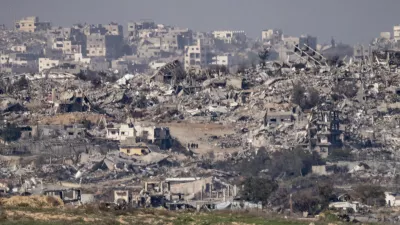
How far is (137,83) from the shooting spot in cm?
5547

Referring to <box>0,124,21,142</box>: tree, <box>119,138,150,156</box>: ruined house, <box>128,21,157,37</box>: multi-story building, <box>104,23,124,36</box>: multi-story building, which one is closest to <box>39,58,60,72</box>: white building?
<box>104,23,124,36</box>: multi-story building

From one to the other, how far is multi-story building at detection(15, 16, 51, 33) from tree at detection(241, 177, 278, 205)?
83.0 meters

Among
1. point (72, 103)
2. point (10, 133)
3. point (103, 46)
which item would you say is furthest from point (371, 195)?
point (103, 46)

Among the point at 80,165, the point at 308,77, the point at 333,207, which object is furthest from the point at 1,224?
the point at 308,77

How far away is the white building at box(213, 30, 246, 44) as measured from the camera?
114981 mm

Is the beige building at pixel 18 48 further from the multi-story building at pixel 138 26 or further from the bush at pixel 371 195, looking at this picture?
the bush at pixel 371 195

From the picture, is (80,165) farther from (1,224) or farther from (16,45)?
(16,45)

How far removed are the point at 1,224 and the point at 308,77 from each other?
3261 cm

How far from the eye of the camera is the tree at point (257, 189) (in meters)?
32.8

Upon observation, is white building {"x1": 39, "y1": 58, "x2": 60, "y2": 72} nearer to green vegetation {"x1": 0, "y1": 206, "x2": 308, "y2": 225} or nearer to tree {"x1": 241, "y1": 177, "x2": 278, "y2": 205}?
tree {"x1": 241, "y1": 177, "x2": 278, "y2": 205}

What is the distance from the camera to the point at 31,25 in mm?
116500

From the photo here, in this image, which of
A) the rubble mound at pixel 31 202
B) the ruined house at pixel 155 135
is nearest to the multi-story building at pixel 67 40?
the ruined house at pixel 155 135

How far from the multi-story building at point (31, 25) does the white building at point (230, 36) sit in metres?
12.5

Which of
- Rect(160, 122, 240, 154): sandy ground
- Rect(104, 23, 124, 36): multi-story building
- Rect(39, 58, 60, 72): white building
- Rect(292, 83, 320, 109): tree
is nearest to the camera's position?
Rect(160, 122, 240, 154): sandy ground
